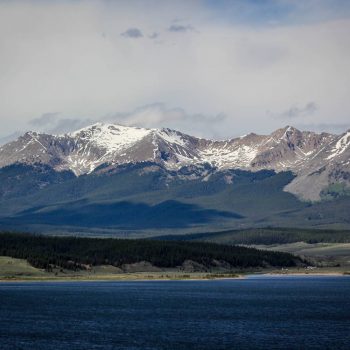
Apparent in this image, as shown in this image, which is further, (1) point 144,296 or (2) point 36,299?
(1) point 144,296

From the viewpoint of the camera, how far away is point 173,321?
13725cm

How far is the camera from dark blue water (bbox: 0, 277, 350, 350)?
11156cm

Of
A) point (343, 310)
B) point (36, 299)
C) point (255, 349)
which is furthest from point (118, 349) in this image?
point (36, 299)

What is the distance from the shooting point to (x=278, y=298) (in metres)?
188

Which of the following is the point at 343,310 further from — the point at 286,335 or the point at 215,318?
the point at 286,335

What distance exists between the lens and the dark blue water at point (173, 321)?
112 metres

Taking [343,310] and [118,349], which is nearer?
[118,349]

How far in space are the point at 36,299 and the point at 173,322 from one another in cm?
5106

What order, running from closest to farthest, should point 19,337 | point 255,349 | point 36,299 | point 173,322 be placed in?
1. point 255,349
2. point 19,337
3. point 173,322
4. point 36,299

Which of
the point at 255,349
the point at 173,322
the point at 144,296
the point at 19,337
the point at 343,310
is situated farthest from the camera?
the point at 144,296

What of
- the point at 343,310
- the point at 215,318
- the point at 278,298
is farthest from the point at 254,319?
the point at 278,298

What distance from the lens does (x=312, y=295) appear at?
198 m

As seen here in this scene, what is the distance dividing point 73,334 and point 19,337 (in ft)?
23.7

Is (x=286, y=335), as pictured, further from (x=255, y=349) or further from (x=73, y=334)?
(x=73, y=334)
